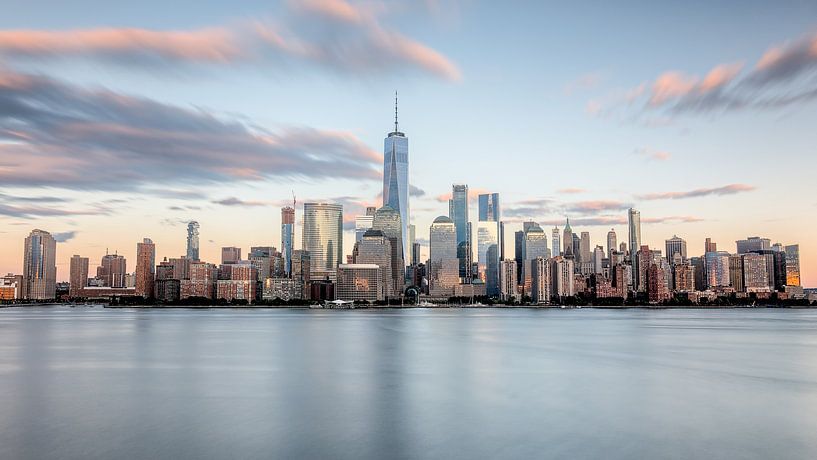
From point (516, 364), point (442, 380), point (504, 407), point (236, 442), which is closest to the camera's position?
point (236, 442)

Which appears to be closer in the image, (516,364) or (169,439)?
(169,439)

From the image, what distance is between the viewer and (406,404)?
3325cm

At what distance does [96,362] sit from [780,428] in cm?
4914

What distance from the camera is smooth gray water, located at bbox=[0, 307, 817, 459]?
24359mm

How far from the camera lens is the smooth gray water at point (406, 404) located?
2436 centimetres

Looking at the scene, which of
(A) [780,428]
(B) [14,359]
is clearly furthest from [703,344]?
(B) [14,359]

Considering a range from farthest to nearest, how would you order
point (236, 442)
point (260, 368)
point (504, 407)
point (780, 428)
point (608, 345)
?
point (608, 345) → point (260, 368) → point (504, 407) → point (780, 428) → point (236, 442)

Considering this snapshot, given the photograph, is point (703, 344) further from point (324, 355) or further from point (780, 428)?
point (780, 428)

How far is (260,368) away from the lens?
49.0 metres

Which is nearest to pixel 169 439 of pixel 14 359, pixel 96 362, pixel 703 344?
pixel 96 362

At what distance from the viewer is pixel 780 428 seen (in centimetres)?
2805

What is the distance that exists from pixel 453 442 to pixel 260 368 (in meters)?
27.4

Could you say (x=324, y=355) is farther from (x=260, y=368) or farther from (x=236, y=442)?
(x=236, y=442)

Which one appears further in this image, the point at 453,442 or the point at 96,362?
the point at 96,362
